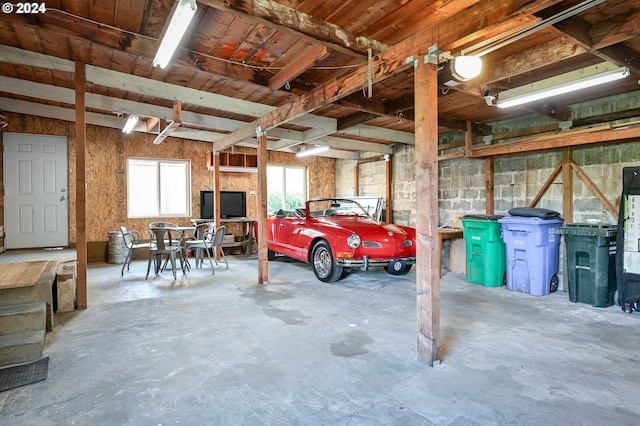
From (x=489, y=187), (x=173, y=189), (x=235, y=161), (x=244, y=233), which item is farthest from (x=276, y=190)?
(x=489, y=187)

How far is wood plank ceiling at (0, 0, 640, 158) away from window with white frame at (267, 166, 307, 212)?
13.2ft

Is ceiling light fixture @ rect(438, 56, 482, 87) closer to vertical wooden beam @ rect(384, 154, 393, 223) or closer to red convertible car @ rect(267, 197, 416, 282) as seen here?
red convertible car @ rect(267, 197, 416, 282)

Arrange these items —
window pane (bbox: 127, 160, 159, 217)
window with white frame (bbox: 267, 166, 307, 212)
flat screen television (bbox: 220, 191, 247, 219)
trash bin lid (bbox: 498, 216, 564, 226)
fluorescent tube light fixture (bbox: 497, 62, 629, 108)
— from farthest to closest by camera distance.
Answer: window with white frame (bbox: 267, 166, 307, 212), flat screen television (bbox: 220, 191, 247, 219), window pane (bbox: 127, 160, 159, 217), trash bin lid (bbox: 498, 216, 564, 226), fluorescent tube light fixture (bbox: 497, 62, 629, 108)

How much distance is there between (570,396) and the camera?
2145mm

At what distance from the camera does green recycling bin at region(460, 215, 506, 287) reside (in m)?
5.05

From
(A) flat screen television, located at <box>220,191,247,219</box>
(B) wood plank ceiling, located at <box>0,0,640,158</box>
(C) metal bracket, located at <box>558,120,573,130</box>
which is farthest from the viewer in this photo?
(A) flat screen television, located at <box>220,191,247,219</box>

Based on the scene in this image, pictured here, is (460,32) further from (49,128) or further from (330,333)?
(49,128)

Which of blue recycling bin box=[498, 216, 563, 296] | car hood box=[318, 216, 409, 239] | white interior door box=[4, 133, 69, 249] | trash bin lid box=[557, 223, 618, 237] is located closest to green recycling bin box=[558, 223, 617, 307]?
trash bin lid box=[557, 223, 618, 237]

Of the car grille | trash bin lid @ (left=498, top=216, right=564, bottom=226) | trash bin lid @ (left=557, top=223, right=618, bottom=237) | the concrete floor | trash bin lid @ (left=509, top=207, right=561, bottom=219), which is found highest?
trash bin lid @ (left=509, top=207, right=561, bottom=219)

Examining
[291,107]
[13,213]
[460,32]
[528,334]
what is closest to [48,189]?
[13,213]

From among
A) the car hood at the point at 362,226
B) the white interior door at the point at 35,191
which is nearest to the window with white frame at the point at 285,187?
the car hood at the point at 362,226

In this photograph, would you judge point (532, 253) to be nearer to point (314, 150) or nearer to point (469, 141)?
point (469, 141)

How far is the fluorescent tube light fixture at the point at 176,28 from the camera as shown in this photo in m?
2.49

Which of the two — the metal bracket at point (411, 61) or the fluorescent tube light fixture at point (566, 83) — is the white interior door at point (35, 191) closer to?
the metal bracket at point (411, 61)
